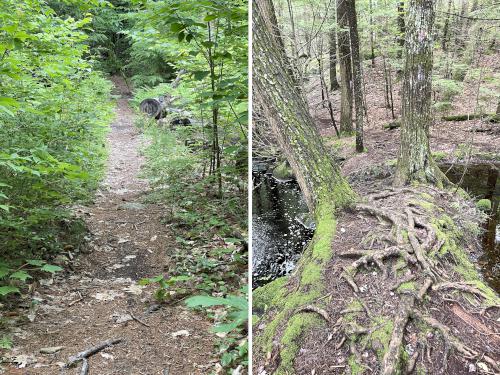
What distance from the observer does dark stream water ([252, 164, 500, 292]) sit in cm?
213

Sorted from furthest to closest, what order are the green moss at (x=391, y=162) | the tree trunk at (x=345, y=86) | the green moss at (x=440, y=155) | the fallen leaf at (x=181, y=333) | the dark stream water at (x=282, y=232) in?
1. the tree trunk at (x=345, y=86)
2. the green moss at (x=440, y=155)
3. the green moss at (x=391, y=162)
4. the fallen leaf at (x=181, y=333)
5. the dark stream water at (x=282, y=232)

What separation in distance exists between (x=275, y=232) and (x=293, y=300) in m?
1.01

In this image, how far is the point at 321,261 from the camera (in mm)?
1889

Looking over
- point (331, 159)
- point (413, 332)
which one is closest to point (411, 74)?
point (331, 159)

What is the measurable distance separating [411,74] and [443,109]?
4.52 metres

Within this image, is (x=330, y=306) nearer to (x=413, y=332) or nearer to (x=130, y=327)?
(x=413, y=332)

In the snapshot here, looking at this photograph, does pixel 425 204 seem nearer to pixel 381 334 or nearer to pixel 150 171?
pixel 381 334

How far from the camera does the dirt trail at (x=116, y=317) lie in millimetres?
2279

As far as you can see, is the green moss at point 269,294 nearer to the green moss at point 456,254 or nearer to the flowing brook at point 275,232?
the flowing brook at point 275,232

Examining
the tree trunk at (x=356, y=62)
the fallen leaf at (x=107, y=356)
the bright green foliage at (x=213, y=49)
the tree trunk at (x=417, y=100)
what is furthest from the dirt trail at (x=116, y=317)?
the tree trunk at (x=356, y=62)

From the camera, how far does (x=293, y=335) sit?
1.24 metres

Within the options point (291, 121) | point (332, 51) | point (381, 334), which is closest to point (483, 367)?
point (381, 334)

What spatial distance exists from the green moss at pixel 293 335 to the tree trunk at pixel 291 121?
42.5 inches

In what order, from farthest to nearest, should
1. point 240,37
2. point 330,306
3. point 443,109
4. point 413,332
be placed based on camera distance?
1. point 443,109
2. point 240,37
3. point 330,306
4. point 413,332
